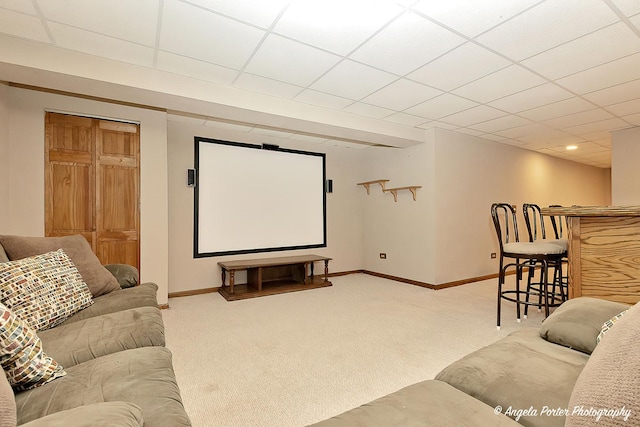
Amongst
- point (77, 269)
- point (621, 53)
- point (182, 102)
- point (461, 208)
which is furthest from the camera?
point (461, 208)

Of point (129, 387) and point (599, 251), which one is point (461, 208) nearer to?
point (599, 251)

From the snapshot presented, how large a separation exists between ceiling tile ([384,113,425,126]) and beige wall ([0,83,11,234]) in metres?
4.16

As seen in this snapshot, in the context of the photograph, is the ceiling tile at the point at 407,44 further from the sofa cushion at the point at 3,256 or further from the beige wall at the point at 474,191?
the sofa cushion at the point at 3,256

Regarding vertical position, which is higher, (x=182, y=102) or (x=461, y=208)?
(x=182, y=102)

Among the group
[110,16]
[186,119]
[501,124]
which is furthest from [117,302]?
[501,124]

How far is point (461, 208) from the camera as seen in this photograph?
16.6 ft

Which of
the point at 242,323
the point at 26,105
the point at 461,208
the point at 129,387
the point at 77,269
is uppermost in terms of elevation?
the point at 26,105

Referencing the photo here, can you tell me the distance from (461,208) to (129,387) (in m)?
5.03

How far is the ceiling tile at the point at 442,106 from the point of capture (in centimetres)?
360

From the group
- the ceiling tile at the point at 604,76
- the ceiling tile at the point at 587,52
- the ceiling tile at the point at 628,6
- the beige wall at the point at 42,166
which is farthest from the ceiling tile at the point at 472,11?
the beige wall at the point at 42,166

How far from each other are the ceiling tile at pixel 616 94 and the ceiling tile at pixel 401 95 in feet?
5.87

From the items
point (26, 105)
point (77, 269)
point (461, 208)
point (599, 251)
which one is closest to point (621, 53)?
point (599, 251)

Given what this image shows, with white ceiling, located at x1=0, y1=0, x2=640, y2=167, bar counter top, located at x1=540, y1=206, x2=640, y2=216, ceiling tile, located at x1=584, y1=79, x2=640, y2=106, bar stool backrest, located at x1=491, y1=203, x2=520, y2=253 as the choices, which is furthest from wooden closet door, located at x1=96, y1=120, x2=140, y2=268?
ceiling tile, located at x1=584, y1=79, x2=640, y2=106

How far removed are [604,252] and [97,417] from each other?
9.71 ft
